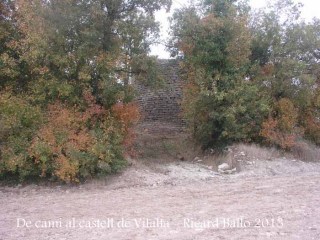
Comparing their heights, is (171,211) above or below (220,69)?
below

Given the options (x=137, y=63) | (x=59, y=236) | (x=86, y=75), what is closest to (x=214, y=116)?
(x=137, y=63)

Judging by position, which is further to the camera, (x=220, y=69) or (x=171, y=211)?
(x=220, y=69)

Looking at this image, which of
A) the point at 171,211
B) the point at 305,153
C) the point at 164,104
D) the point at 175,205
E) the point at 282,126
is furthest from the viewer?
the point at 164,104

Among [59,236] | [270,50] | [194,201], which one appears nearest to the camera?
[59,236]

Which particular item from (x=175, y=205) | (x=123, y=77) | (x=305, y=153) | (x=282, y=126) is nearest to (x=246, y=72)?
(x=282, y=126)

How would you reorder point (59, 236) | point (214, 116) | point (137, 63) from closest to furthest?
1. point (59, 236)
2. point (137, 63)
3. point (214, 116)

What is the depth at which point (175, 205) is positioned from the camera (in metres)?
8.54

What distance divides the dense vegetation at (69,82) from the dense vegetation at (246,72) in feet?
6.94

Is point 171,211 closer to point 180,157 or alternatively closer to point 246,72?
point 180,157

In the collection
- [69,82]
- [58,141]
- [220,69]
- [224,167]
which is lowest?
[224,167]

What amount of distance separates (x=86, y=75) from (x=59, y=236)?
6.61 metres

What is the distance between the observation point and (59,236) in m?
6.45

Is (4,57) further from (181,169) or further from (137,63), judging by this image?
(181,169)

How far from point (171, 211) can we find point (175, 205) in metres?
0.60
